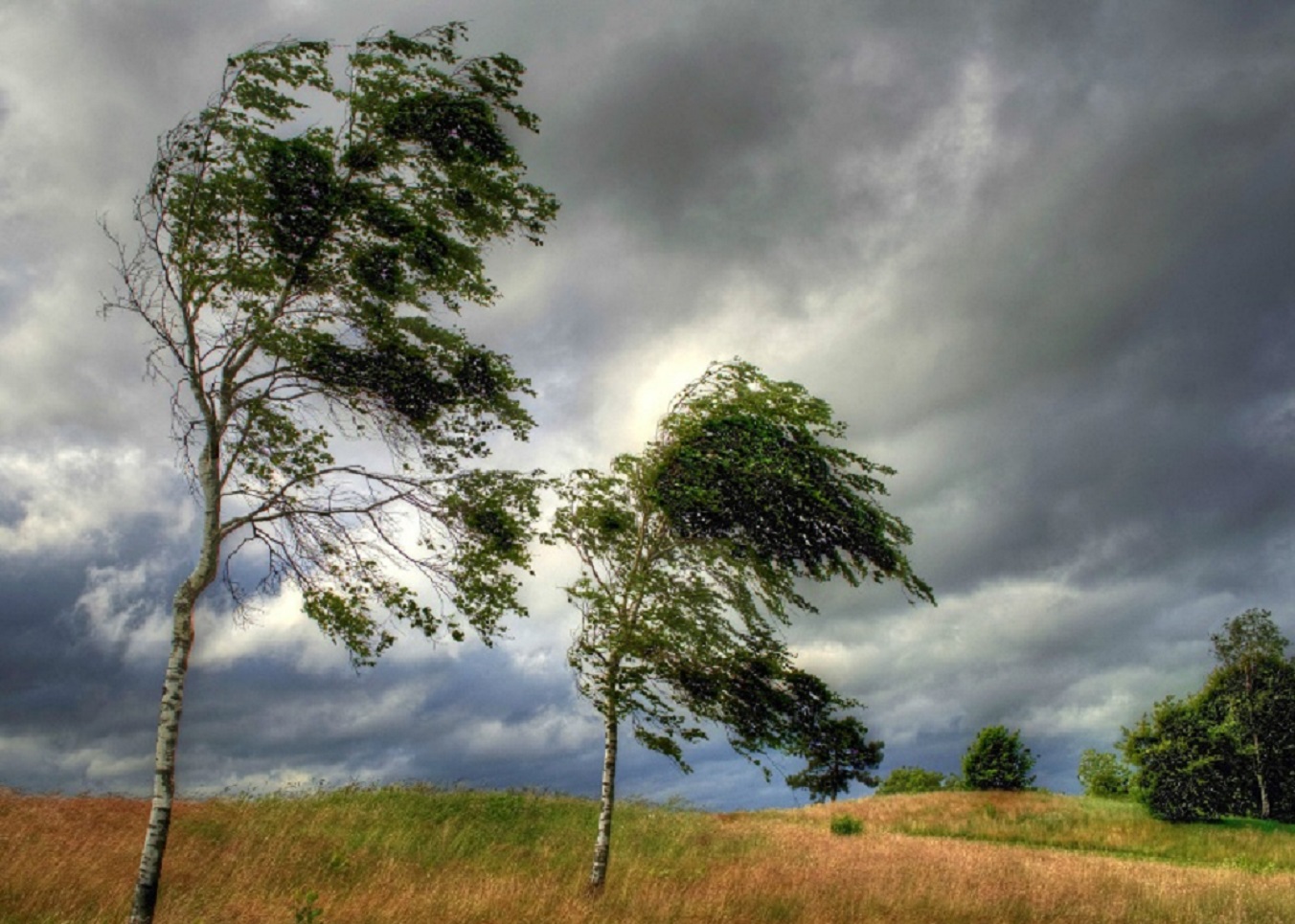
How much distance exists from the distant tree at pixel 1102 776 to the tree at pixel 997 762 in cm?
1915

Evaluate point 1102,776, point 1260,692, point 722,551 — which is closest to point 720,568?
point 722,551

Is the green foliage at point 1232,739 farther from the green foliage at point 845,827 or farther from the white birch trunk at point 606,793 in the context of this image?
the white birch trunk at point 606,793

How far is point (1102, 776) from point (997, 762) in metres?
23.2

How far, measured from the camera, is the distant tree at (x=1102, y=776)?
55812 millimetres

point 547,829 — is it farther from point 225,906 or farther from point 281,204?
point 281,204

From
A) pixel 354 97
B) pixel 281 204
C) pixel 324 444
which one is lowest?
pixel 324 444

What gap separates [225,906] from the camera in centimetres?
1016

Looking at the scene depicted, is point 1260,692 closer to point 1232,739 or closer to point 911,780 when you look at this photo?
point 1232,739

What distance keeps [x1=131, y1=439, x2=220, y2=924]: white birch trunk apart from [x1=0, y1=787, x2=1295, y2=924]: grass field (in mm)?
919

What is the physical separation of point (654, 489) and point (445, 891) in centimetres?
672

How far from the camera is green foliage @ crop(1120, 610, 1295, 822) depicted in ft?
112

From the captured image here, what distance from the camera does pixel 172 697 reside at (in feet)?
29.0

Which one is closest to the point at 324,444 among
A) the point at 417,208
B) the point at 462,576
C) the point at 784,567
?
the point at 462,576

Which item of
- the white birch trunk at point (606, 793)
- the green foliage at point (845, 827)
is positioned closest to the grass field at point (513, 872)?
the white birch trunk at point (606, 793)
